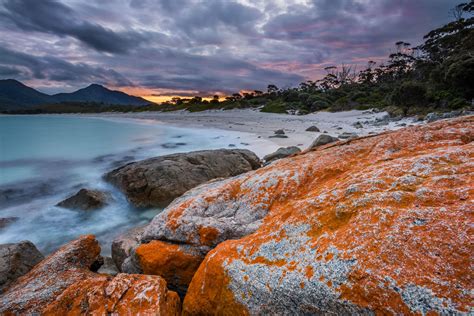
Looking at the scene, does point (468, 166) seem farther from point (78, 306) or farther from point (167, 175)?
point (167, 175)

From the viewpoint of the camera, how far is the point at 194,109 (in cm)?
8325

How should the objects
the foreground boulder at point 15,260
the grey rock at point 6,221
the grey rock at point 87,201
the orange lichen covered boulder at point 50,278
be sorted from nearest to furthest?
1. the orange lichen covered boulder at point 50,278
2. the foreground boulder at point 15,260
3. the grey rock at point 6,221
4. the grey rock at point 87,201

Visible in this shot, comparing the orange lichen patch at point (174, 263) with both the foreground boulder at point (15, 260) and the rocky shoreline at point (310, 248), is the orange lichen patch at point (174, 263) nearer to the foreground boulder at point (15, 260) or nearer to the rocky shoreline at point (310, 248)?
the rocky shoreline at point (310, 248)

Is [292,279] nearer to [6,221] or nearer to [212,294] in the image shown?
[212,294]

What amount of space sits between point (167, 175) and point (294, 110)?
47344 mm

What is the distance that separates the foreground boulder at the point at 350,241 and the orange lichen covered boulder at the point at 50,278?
1.43 m

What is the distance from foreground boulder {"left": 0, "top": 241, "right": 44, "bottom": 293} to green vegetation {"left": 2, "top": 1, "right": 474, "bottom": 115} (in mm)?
30615

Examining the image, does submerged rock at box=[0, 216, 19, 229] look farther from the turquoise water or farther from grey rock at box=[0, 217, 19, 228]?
the turquoise water

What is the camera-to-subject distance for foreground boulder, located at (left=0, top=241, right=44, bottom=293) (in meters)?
4.91

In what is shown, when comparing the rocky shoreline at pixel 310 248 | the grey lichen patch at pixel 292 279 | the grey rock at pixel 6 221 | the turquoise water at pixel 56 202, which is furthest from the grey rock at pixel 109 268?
the grey rock at pixel 6 221

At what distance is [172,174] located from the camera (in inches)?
422

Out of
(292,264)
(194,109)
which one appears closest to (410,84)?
(292,264)

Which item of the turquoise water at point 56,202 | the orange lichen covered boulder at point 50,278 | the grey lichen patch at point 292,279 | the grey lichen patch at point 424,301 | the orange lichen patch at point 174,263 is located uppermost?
the grey lichen patch at point 424,301

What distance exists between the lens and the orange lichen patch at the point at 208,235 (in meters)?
3.84
